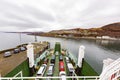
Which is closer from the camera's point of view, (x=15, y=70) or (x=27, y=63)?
(x=15, y=70)

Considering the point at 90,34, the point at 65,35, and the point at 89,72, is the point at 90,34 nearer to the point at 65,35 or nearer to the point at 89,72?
the point at 65,35

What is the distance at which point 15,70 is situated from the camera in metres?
9.86

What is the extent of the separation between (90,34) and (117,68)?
5430 inches

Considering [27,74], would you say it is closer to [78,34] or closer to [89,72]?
[89,72]

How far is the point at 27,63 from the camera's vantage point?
37.8 feet

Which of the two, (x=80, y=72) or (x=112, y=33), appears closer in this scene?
(x=80, y=72)

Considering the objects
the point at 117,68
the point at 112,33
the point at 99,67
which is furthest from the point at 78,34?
the point at 117,68

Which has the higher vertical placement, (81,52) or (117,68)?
(117,68)

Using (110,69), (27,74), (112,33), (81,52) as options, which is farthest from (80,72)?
(112,33)

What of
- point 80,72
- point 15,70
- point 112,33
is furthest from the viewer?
point 112,33

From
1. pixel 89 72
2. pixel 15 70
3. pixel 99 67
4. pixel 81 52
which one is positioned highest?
pixel 81 52

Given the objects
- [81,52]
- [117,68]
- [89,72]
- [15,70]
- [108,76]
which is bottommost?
[89,72]

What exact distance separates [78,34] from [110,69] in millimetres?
136524

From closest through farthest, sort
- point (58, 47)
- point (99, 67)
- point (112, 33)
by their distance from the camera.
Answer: point (58, 47) → point (99, 67) → point (112, 33)
